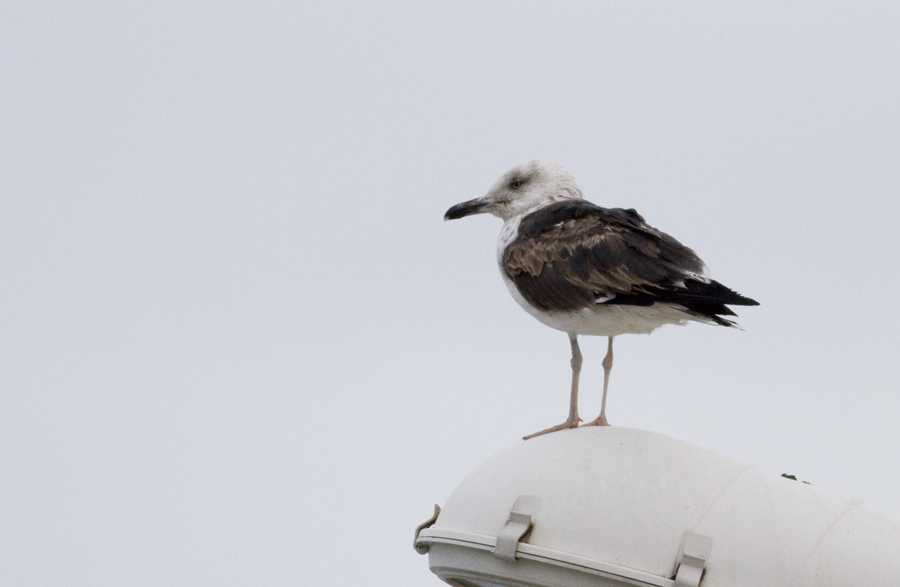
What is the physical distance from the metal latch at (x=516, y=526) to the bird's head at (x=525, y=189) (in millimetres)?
3636

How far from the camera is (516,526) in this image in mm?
5793

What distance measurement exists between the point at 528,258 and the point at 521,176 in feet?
4.50

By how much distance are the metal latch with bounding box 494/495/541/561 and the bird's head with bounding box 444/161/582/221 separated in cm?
364

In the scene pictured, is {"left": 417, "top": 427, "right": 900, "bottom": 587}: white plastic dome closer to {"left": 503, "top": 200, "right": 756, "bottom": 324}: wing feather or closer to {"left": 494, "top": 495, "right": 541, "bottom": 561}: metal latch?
{"left": 494, "top": 495, "right": 541, "bottom": 561}: metal latch

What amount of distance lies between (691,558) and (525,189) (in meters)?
4.30

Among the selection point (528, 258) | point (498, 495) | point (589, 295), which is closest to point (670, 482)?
point (498, 495)

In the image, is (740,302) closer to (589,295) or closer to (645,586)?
(589,295)

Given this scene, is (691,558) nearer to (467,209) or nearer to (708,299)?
(708,299)

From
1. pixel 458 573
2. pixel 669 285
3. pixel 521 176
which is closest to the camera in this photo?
pixel 458 573

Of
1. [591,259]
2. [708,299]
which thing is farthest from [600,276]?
[708,299]

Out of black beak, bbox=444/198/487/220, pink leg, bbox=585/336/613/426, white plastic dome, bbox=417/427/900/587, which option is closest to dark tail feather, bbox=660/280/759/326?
white plastic dome, bbox=417/427/900/587

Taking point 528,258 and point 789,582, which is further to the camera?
point 528,258

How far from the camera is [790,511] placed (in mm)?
5719

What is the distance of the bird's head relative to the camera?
9109 millimetres
